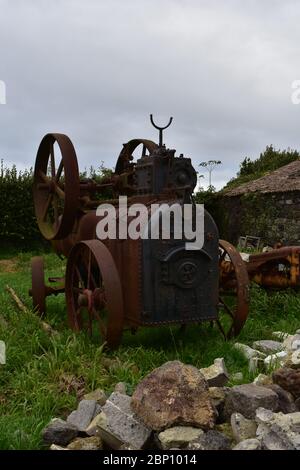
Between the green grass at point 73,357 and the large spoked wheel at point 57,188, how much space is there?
3.69 ft

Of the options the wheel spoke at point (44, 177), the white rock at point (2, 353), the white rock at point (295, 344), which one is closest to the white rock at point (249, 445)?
the white rock at point (295, 344)

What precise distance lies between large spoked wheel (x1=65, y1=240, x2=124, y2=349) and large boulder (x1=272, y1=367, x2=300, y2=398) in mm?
1700

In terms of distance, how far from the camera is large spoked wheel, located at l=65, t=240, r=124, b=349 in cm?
480

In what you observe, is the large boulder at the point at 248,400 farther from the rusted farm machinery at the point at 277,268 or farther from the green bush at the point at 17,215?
the green bush at the point at 17,215

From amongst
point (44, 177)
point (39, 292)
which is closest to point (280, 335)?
point (39, 292)

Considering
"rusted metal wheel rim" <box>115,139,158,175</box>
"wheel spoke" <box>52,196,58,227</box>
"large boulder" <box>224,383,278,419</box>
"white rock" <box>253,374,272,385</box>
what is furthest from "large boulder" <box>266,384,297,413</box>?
"rusted metal wheel rim" <box>115,139,158,175</box>

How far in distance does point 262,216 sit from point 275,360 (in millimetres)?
11258

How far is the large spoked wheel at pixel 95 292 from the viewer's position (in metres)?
4.80

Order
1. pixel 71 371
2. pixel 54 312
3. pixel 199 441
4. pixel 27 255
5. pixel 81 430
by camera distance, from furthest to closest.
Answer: pixel 27 255 < pixel 54 312 < pixel 71 371 < pixel 81 430 < pixel 199 441

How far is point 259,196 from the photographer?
50.8 ft

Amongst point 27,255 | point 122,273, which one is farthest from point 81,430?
point 27,255

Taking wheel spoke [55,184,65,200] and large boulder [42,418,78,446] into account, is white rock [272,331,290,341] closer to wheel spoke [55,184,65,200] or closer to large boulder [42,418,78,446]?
wheel spoke [55,184,65,200]

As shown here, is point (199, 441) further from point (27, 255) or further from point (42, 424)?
point (27, 255)

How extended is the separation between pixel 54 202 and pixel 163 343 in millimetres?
2264
